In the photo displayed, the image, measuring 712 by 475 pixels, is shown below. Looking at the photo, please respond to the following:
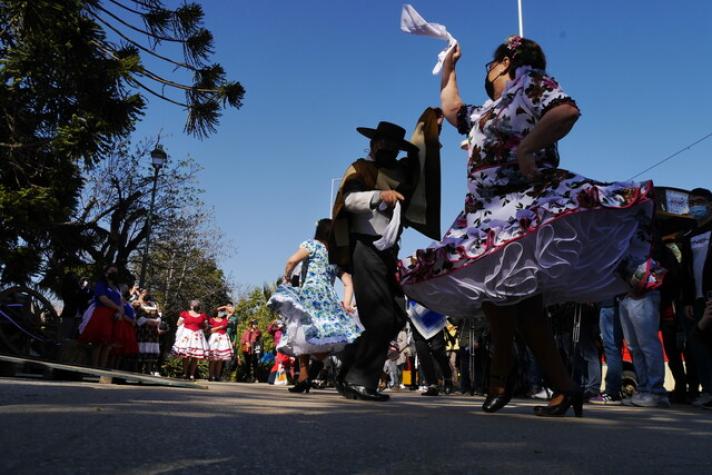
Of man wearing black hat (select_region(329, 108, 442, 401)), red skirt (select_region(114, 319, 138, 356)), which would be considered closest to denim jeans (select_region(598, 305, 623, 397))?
man wearing black hat (select_region(329, 108, 442, 401))

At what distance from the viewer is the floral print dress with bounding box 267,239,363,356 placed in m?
6.98

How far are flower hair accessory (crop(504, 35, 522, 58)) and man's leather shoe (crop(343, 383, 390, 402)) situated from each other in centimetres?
230

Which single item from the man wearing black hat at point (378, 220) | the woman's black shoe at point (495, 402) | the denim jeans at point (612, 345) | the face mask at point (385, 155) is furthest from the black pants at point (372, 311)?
the denim jeans at point (612, 345)

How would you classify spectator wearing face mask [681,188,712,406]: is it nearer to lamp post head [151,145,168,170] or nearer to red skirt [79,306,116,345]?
red skirt [79,306,116,345]

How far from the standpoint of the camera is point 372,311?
4.41 meters

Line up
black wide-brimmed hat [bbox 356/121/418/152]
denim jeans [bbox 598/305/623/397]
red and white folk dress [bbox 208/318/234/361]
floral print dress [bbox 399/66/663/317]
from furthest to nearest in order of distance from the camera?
red and white folk dress [bbox 208/318/234/361]
denim jeans [bbox 598/305/623/397]
black wide-brimmed hat [bbox 356/121/418/152]
floral print dress [bbox 399/66/663/317]

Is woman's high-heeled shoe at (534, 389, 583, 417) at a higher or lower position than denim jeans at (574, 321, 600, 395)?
lower

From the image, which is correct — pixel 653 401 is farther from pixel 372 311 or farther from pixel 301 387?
pixel 301 387

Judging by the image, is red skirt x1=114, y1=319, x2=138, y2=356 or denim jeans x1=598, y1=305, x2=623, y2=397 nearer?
denim jeans x1=598, y1=305, x2=623, y2=397

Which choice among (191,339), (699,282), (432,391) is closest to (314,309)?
(432,391)

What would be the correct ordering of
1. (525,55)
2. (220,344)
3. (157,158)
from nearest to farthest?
1. (525,55)
2. (220,344)
3. (157,158)

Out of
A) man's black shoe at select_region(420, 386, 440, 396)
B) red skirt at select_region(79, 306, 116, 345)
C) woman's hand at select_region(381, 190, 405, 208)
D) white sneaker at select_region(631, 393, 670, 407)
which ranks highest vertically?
woman's hand at select_region(381, 190, 405, 208)

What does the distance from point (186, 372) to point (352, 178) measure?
10.1m

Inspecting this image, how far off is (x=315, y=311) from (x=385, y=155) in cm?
282
